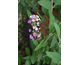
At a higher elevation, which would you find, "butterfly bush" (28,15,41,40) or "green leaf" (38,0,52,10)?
"green leaf" (38,0,52,10)

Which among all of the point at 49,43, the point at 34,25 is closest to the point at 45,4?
the point at 34,25

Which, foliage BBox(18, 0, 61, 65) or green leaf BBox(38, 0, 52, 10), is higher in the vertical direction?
green leaf BBox(38, 0, 52, 10)

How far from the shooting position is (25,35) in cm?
118

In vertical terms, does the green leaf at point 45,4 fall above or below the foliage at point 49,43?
above

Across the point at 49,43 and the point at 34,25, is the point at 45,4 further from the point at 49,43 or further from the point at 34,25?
the point at 49,43

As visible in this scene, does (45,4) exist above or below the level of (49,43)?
above

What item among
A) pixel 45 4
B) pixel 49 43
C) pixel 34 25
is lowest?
pixel 49 43

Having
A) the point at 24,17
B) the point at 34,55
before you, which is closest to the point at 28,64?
the point at 34,55

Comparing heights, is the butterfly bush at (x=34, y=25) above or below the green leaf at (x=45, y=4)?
below

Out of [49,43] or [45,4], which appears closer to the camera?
[45,4]
